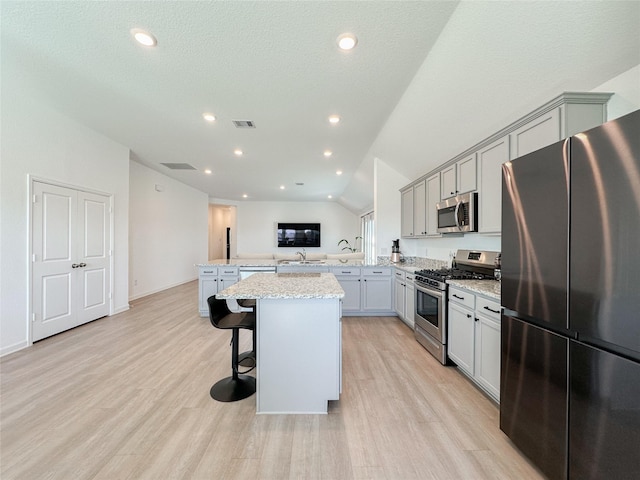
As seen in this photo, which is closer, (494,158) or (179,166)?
(494,158)

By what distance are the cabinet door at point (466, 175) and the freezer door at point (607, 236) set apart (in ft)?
5.67

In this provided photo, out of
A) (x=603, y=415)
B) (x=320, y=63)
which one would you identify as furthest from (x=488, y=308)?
(x=320, y=63)

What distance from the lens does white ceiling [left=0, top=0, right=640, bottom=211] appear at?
175cm

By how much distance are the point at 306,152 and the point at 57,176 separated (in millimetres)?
3594

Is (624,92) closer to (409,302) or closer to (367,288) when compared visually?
(409,302)

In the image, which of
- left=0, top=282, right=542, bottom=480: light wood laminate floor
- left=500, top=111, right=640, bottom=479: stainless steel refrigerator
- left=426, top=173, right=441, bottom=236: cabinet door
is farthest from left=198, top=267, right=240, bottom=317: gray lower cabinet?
left=500, top=111, right=640, bottom=479: stainless steel refrigerator

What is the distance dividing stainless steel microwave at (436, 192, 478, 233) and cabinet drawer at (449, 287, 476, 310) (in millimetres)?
712

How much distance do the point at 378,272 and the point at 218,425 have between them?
325cm

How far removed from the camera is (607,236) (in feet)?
3.52

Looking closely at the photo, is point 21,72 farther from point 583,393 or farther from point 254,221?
point 254,221

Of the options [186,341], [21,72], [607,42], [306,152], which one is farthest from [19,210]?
[607,42]

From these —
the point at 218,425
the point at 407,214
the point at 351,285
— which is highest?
the point at 407,214

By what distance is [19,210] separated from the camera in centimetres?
311

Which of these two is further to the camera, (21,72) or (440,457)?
(21,72)
